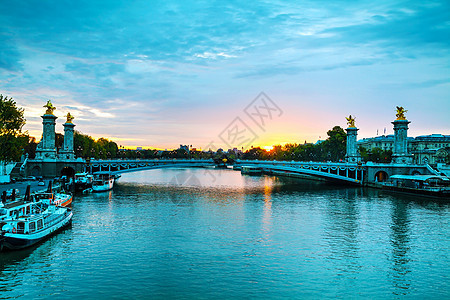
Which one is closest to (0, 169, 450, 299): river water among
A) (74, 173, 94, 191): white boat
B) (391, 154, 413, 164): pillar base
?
(74, 173, 94, 191): white boat

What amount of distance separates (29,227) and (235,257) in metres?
14.8

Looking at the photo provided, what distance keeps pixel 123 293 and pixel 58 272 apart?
5.34 m

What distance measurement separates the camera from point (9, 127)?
5925cm

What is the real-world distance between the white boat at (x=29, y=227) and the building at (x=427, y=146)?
9385 centimetres

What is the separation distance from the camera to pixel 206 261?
76.4 feet

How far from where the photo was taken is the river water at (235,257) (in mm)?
19266

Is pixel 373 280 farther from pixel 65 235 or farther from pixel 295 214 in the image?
pixel 65 235

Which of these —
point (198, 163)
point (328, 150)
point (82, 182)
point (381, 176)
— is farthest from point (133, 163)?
point (328, 150)

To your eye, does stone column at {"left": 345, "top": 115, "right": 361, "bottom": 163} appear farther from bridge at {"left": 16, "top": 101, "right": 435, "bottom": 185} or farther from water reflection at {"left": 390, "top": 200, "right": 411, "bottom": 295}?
water reflection at {"left": 390, "top": 200, "right": 411, "bottom": 295}

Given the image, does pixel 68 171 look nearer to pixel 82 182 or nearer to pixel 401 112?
pixel 82 182

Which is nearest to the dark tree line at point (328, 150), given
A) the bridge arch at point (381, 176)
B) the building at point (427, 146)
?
the building at point (427, 146)

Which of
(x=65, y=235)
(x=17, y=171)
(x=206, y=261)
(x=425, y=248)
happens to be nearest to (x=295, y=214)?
(x=425, y=248)

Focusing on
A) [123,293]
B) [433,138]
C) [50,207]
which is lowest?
[123,293]

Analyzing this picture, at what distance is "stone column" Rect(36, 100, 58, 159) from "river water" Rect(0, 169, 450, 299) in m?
33.9
